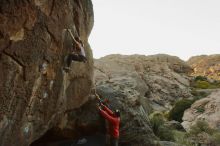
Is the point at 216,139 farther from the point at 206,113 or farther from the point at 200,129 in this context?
the point at 206,113

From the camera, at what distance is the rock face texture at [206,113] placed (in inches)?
1033

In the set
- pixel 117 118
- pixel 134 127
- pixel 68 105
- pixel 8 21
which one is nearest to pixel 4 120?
pixel 8 21

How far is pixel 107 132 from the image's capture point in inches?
637

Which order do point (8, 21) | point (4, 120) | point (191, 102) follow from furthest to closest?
point (191, 102), point (4, 120), point (8, 21)

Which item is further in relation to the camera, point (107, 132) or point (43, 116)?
point (107, 132)

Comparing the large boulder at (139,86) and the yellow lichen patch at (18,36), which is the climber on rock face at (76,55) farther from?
the large boulder at (139,86)

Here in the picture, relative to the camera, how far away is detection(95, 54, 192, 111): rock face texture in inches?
1527

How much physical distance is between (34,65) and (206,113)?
20.4m

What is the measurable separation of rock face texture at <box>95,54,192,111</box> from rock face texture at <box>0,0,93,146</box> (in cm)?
1989

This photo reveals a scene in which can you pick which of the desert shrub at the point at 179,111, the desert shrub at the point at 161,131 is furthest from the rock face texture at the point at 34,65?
the desert shrub at the point at 179,111

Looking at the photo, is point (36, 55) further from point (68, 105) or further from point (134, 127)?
point (134, 127)

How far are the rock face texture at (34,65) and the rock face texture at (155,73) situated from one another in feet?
65.3

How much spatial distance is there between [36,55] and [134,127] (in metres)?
8.43

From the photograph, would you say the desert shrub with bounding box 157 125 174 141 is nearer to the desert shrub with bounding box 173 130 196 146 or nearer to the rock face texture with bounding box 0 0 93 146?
the desert shrub with bounding box 173 130 196 146
